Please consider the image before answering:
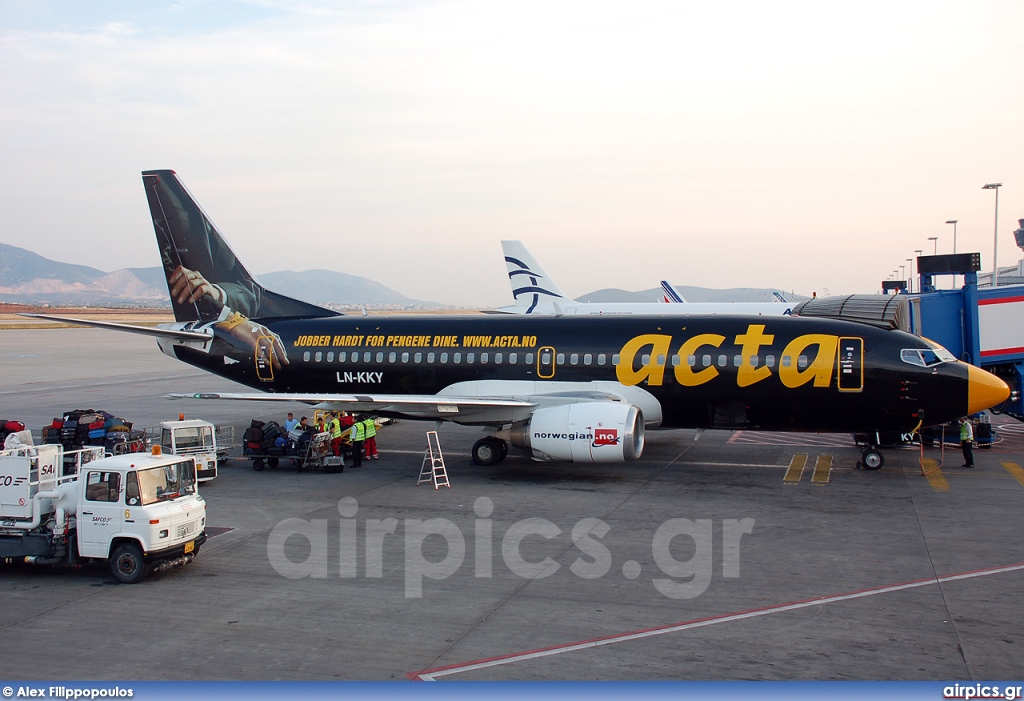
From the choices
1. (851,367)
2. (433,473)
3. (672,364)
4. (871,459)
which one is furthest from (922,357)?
(433,473)

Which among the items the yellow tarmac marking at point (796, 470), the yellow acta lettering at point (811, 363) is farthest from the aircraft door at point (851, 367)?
the yellow tarmac marking at point (796, 470)

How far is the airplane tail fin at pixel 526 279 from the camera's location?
5519 centimetres

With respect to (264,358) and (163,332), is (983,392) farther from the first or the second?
(163,332)

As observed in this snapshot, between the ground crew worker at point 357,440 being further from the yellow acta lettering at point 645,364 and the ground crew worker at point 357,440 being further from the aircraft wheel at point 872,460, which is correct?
the aircraft wheel at point 872,460

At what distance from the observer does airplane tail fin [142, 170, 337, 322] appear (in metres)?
29.5

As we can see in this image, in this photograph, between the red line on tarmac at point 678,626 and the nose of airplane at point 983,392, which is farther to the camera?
the nose of airplane at point 983,392

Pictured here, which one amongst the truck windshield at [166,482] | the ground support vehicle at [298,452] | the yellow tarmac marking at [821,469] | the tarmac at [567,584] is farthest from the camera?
the ground support vehicle at [298,452]

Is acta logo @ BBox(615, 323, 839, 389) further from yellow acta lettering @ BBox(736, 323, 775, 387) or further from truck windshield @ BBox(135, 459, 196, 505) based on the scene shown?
truck windshield @ BBox(135, 459, 196, 505)

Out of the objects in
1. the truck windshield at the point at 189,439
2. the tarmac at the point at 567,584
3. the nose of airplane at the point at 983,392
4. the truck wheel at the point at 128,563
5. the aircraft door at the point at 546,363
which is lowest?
the tarmac at the point at 567,584

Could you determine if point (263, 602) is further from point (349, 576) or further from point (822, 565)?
point (822, 565)

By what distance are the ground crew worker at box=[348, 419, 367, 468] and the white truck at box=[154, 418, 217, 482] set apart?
401 centimetres

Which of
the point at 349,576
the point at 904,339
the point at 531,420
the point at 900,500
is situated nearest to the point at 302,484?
the point at 531,420

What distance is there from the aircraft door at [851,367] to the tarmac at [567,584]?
262 centimetres

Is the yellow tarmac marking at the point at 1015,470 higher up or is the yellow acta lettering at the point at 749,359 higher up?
the yellow acta lettering at the point at 749,359
